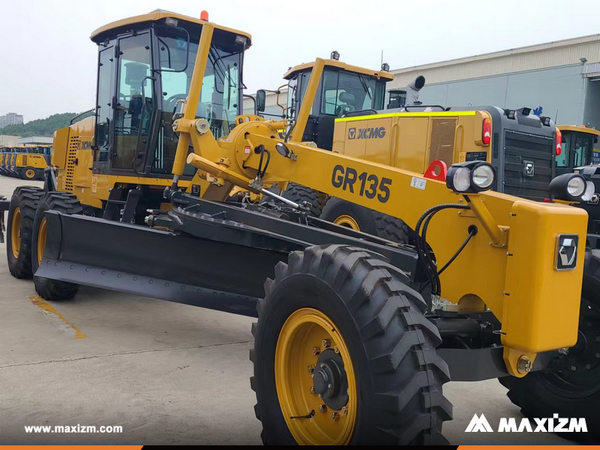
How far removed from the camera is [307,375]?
3.24 metres

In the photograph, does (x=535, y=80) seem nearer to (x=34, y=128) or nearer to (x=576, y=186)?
(x=576, y=186)

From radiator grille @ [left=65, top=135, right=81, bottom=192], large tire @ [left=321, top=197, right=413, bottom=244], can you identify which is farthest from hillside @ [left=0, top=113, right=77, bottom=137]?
large tire @ [left=321, top=197, right=413, bottom=244]

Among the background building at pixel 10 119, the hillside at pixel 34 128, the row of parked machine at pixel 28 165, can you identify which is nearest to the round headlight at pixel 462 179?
the row of parked machine at pixel 28 165

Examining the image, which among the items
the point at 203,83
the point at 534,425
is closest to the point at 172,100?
the point at 203,83

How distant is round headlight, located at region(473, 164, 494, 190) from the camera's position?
2.96 meters

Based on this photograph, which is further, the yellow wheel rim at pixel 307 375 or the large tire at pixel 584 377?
the large tire at pixel 584 377

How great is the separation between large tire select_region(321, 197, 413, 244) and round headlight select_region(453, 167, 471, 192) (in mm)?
3150

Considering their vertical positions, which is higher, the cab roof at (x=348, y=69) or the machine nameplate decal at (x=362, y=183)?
the cab roof at (x=348, y=69)

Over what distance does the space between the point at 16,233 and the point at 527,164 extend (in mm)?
7215

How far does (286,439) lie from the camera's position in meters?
3.09

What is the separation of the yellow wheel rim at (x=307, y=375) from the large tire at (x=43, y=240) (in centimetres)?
433

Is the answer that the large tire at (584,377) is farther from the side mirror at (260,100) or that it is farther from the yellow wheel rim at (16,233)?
the yellow wheel rim at (16,233)

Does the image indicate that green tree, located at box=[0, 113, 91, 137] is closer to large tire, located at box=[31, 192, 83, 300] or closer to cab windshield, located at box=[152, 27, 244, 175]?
large tire, located at box=[31, 192, 83, 300]

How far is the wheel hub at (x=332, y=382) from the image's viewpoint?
291 cm
